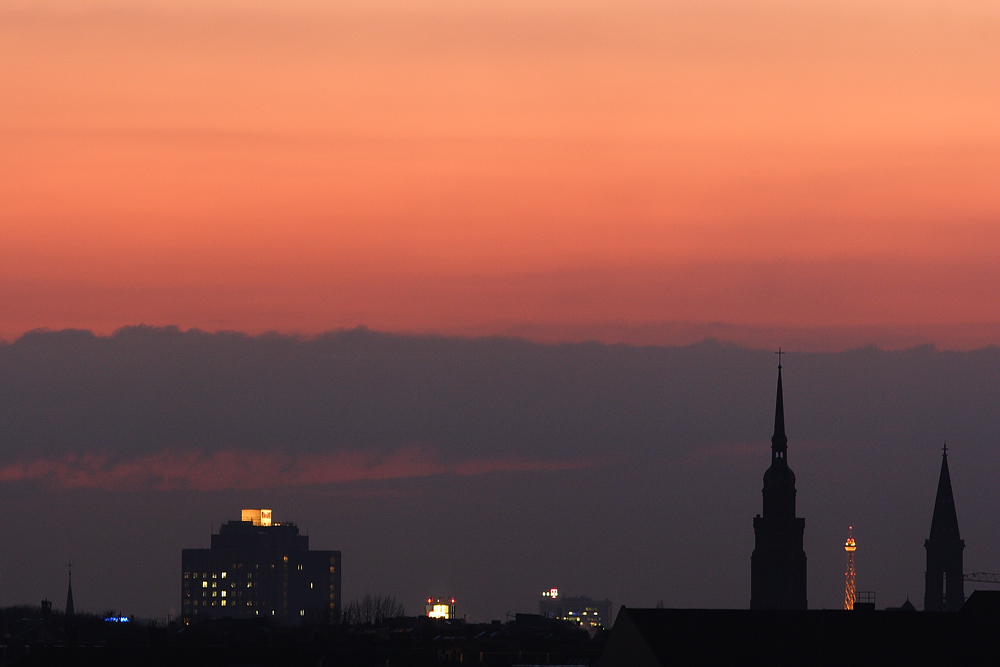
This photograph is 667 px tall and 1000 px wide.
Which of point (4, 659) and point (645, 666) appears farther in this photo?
point (4, 659)

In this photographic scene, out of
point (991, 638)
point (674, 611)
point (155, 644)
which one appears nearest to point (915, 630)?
point (991, 638)

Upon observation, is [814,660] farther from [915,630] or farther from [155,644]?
[155,644]

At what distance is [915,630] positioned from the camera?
103188mm

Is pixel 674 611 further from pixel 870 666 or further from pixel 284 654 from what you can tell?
pixel 284 654

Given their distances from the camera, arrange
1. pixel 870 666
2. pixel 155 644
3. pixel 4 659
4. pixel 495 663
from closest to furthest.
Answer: pixel 870 666, pixel 155 644, pixel 4 659, pixel 495 663

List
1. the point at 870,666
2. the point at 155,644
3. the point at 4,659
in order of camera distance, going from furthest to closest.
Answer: the point at 4,659 → the point at 155,644 → the point at 870,666

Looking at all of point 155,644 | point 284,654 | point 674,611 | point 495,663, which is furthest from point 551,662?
point 674,611

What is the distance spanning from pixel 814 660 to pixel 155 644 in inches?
2580

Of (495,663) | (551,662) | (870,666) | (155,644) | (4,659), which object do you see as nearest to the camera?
(870,666)

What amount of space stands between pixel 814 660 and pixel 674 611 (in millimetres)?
8393

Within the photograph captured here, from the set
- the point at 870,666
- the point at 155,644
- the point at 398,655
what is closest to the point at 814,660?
the point at 870,666

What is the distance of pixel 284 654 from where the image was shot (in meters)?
159

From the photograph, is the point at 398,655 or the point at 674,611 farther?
the point at 398,655

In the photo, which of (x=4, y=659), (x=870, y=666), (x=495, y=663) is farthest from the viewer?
(x=495, y=663)
